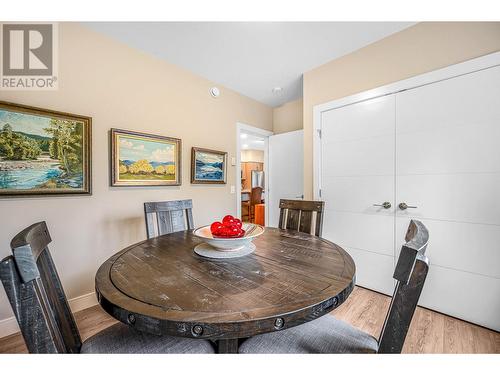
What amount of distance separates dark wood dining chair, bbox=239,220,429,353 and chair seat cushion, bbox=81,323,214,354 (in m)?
0.20

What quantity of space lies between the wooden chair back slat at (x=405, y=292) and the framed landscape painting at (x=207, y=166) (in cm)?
248

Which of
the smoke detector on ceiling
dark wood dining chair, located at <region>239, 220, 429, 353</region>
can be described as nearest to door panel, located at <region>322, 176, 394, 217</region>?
dark wood dining chair, located at <region>239, 220, 429, 353</region>

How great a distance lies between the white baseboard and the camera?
5.41 ft

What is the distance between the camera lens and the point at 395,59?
2.15 m

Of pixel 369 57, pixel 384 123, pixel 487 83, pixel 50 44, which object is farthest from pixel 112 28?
pixel 487 83

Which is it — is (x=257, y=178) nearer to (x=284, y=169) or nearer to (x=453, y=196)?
(x=284, y=169)

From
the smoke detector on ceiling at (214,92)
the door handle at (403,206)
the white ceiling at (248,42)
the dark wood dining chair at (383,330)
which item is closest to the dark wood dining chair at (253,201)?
the smoke detector on ceiling at (214,92)

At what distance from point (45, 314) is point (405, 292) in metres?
1.08

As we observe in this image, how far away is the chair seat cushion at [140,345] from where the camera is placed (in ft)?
2.92

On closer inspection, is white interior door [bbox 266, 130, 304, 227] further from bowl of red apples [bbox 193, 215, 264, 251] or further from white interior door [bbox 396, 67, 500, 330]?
bowl of red apples [bbox 193, 215, 264, 251]

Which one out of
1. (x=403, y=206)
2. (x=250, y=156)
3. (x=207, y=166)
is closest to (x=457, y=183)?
(x=403, y=206)

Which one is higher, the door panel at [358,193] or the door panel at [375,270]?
the door panel at [358,193]

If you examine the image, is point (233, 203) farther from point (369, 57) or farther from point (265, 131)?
point (369, 57)

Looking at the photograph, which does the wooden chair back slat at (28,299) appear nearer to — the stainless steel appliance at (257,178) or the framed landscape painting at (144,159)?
the framed landscape painting at (144,159)
